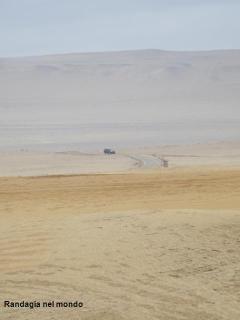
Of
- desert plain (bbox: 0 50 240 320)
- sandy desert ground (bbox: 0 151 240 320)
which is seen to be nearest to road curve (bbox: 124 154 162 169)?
desert plain (bbox: 0 50 240 320)

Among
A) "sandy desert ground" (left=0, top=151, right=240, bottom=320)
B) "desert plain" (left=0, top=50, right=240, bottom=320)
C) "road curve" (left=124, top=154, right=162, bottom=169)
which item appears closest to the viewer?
"sandy desert ground" (left=0, top=151, right=240, bottom=320)

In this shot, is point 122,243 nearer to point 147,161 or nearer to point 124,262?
point 124,262

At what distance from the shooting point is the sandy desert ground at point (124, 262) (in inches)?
318

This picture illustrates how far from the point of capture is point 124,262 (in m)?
9.48

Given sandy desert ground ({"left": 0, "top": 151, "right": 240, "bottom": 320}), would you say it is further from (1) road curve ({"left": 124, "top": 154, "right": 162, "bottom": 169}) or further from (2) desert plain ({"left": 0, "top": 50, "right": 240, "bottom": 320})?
(1) road curve ({"left": 124, "top": 154, "right": 162, "bottom": 169})

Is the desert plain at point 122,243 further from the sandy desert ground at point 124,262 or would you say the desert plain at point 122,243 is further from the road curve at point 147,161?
the road curve at point 147,161

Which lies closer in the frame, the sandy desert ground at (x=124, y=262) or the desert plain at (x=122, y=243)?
the sandy desert ground at (x=124, y=262)

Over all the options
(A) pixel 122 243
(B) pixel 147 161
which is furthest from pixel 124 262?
(B) pixel 147 161

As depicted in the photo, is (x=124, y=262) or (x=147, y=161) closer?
(x=124, y=262)

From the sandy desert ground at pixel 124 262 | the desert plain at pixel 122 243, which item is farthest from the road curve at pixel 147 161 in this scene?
the sandy desert ground at pixel 124 262

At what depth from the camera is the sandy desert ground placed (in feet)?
26.5

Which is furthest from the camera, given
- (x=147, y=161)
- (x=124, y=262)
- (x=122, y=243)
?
(x=147, y=161)

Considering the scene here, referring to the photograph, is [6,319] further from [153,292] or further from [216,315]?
[216,315]

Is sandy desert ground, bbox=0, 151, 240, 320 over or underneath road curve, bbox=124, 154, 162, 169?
over
